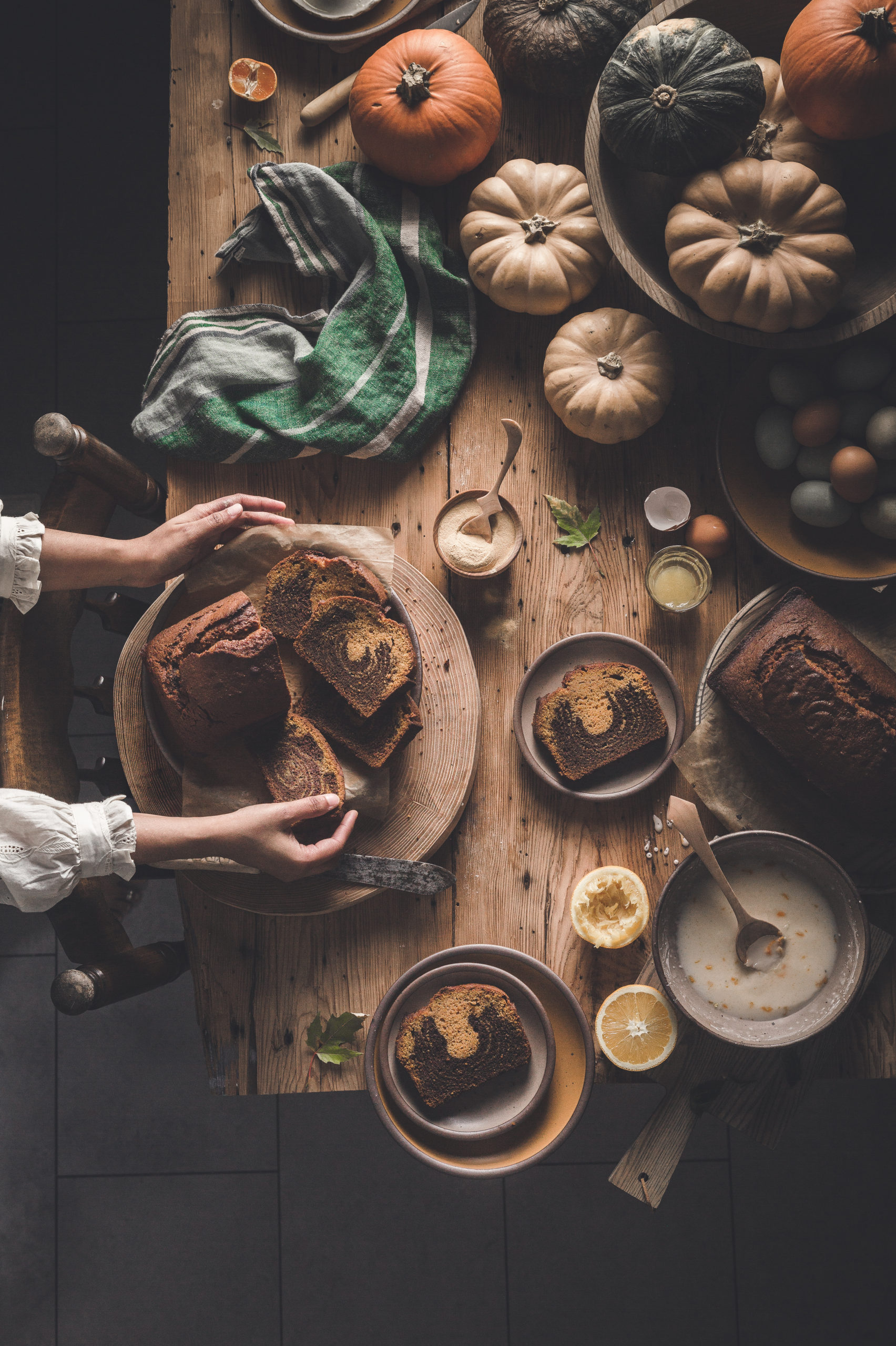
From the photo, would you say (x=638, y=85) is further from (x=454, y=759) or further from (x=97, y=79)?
(x=97, y=79)

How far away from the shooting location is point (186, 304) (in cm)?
245

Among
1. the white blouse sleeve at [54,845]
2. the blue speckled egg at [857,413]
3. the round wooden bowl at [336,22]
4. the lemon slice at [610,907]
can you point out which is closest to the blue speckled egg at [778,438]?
the blue speckled egg at [857,413]

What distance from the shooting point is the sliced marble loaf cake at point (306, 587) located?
217 cm

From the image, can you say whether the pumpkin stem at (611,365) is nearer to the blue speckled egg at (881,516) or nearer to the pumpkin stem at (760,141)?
the pumpkin stem at (760,141)

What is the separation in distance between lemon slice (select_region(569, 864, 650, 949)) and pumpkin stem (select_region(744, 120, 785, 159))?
1.70 m

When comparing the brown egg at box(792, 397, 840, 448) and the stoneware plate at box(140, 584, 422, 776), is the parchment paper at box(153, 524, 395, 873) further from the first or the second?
the brown egg at box(792, 397, 840, 448)

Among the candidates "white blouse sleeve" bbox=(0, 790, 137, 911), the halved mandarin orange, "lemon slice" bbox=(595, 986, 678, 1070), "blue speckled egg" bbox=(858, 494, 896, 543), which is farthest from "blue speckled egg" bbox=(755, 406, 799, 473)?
"white blouse sleeve" bbox=(0, 790, 137, 911)

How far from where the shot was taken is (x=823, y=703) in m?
2.04

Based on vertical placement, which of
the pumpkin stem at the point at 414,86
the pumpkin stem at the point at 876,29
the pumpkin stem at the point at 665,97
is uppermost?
the pumpkin stem at the point at 414,86

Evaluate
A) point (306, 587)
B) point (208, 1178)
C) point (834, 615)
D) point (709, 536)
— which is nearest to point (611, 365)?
point (709, 536)

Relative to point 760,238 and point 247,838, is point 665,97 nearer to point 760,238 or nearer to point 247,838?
point 760,238

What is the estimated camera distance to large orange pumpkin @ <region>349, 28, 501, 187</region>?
→ 85.7 inches

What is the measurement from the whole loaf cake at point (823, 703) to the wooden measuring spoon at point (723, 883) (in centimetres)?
31

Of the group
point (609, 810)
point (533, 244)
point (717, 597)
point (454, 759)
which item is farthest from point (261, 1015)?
point (533, 244)
